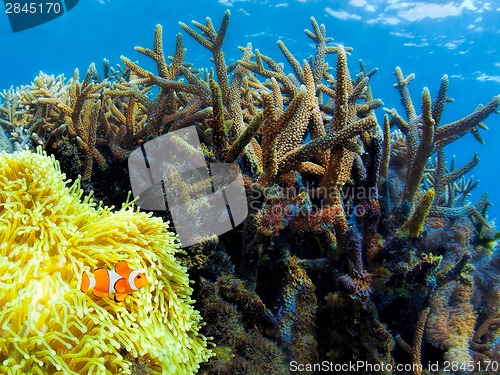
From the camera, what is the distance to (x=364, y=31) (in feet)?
84.4

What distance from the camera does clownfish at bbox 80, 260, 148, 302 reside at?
138 cm

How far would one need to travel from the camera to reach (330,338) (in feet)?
7.68

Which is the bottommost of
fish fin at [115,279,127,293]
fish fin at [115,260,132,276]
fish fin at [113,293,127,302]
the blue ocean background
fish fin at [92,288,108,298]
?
fish fin at [113,293,127,302]

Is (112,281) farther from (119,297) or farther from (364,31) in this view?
(364,31)

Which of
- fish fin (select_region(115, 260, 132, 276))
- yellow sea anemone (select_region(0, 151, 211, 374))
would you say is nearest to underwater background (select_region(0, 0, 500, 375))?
yellow sea anemone (select_region(0, 151, 211, 374))

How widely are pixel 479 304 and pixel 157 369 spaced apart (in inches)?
121

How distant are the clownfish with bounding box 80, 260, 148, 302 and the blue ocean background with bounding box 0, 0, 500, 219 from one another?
18.8 m

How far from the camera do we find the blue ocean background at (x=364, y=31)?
22.2 metres

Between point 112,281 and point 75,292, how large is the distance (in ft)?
0.67

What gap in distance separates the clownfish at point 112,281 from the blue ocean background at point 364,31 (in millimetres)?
18761

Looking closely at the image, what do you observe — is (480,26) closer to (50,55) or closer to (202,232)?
(202,232)

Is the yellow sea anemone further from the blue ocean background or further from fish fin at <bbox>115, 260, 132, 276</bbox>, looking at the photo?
the blue ocean background

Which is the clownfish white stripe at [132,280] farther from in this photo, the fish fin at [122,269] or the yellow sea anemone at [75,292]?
the yellow sea anemone at [75,292]

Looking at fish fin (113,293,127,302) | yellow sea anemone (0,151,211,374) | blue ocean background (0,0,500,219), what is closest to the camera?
yellow sea anemone (0,151,211,374)
